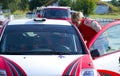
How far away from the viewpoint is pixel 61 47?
745 cm

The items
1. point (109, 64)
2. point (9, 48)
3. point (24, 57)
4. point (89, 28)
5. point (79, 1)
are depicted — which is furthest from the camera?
point (79, 1)

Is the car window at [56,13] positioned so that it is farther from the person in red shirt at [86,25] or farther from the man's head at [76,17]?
the man's head at [76,17]

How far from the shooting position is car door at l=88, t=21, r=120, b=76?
796 centimetres

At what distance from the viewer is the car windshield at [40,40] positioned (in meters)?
7.33

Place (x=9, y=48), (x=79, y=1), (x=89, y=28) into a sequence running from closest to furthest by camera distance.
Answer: (x=9, y=48)
(x=89, y=28)
(x=79, y=1)

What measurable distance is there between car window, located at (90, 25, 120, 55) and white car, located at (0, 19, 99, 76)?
1.87ft

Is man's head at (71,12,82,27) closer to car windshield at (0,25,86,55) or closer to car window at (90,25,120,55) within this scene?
car window at (90,25,120,55)

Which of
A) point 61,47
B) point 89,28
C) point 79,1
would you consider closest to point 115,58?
point 61,47

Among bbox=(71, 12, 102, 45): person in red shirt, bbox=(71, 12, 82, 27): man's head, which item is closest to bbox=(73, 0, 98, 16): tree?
bbox=(71, 12, 102, 45): person in red shirt

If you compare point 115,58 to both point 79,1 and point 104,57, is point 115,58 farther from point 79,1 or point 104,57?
point 79,1

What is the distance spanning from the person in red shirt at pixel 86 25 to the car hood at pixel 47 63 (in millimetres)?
3197

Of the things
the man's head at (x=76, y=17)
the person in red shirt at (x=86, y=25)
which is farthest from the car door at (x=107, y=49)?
the man's head at (x=76, y=17)

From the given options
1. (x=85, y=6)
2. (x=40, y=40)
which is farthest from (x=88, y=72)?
(x=85, y=6)

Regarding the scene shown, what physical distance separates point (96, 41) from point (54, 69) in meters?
1.73
